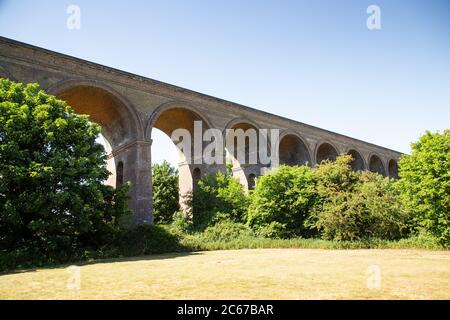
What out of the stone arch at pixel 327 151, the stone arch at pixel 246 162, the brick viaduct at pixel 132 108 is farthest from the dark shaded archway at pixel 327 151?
the stone arch at pixel 246 162

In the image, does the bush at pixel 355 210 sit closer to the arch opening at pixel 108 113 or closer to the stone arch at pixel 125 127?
the stone arch at pixel 125 127

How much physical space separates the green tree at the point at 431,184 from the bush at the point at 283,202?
4783 mm

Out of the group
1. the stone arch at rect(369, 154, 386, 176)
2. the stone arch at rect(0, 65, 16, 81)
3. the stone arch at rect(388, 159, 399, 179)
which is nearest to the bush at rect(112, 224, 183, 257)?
the stone arch at rect(0, 65, 16, 81)

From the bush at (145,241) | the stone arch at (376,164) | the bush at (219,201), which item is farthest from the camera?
the stone arch at (376,164)

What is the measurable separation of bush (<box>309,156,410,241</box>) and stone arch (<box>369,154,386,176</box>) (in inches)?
961

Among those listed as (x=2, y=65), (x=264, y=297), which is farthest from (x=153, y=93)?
(x=264, y=297)

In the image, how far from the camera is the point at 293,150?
104ft

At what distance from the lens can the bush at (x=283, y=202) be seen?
1848 centimetres

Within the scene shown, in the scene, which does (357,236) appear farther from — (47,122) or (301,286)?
(47,122)

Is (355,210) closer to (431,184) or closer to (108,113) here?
(431,184)

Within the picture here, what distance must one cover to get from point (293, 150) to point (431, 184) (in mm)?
17290

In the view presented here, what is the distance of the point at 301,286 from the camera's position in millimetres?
5227

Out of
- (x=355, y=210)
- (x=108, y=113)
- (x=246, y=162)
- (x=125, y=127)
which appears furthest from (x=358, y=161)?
(x=108, y=113)

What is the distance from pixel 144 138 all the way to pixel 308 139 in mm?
16860
